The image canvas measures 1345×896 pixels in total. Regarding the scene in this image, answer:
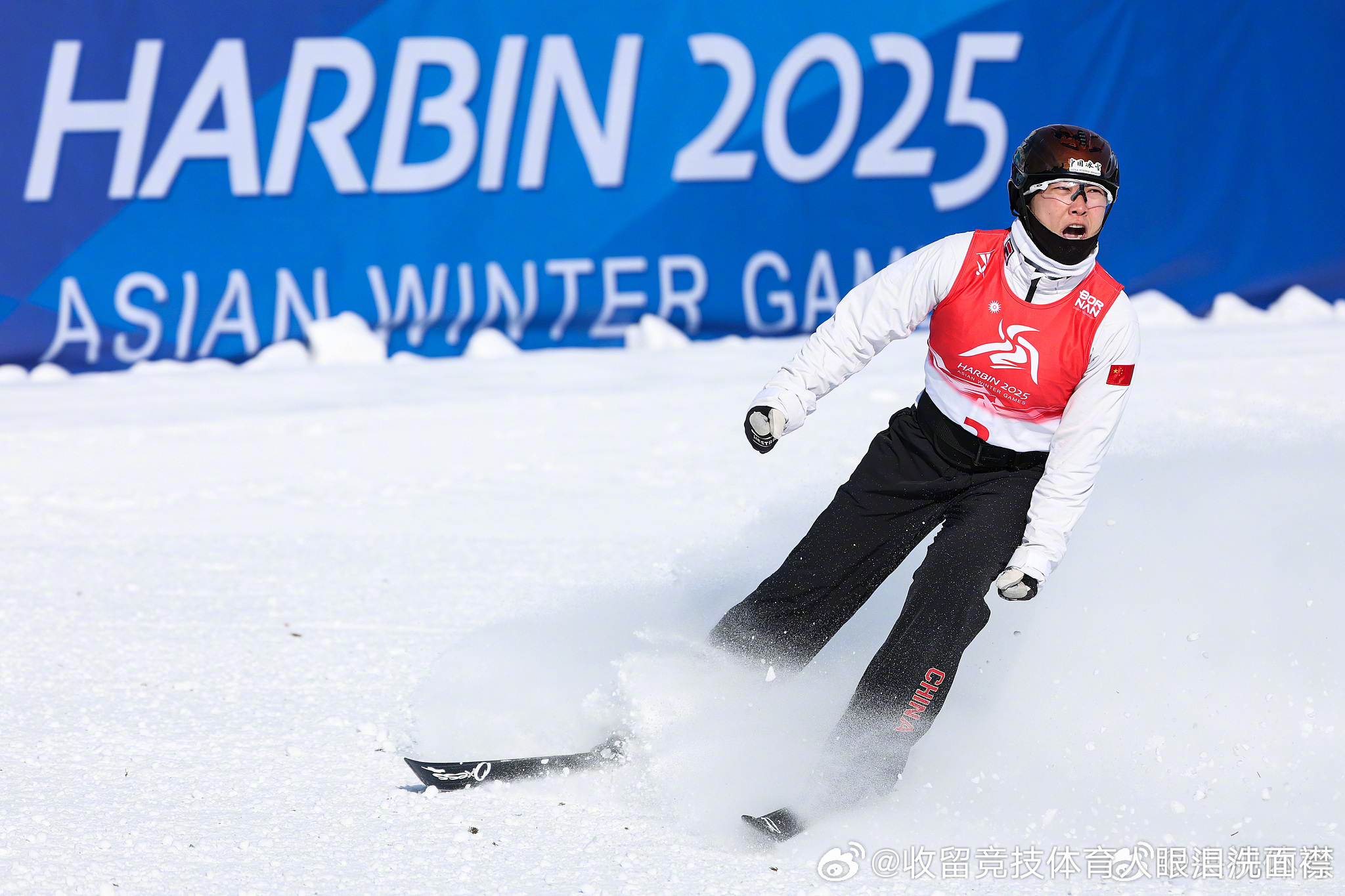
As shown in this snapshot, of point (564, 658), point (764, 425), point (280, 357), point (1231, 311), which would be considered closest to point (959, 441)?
point (764, 425)

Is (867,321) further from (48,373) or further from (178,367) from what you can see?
(48,373)

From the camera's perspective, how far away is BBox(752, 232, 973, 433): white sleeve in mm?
2789

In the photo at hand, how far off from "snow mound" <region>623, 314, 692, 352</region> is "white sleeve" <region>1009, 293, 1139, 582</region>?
14.8 feet

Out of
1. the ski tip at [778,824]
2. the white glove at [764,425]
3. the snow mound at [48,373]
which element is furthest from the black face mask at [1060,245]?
the snow mound at [48,373]

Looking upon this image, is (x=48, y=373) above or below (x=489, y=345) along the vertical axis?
below

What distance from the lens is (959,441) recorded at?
2.89 metres

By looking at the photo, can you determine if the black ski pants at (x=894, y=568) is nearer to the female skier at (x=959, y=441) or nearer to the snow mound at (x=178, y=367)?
the female skier at (x=959, y=441)

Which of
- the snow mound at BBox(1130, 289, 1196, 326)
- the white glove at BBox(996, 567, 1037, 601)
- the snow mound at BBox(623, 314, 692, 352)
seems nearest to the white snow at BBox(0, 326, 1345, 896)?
the white glove at BBox(996, 567, 1037, 601)

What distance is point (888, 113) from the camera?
7098 mm

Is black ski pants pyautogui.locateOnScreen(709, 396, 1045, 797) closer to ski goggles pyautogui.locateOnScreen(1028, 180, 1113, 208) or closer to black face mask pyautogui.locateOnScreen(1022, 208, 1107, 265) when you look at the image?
black face mask pyautogui.locateOnScreen(1022, 208, 1107, 265)

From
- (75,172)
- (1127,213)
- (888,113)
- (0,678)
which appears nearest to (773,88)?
(888,113)

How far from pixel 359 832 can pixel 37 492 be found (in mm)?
3014

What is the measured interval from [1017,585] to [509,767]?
118cm

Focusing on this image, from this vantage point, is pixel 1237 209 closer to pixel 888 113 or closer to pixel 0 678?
pixel 888 113
